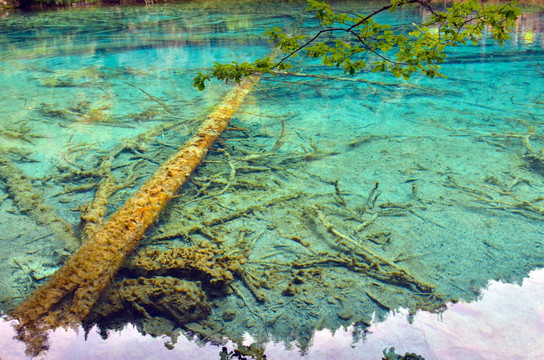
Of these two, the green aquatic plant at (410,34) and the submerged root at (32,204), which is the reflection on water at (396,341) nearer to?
the submerged root at (32,204)

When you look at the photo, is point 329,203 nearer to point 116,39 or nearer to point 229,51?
point 229,51

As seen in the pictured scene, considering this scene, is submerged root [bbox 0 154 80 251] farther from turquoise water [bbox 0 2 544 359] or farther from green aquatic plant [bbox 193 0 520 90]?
green aquatic plant [bbox 193 0 520 90]

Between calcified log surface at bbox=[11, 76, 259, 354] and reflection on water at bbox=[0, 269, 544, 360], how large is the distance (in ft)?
0.28

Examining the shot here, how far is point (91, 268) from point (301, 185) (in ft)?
6.54

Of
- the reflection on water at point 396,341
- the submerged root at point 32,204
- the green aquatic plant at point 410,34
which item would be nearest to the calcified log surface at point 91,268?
the reflection on water at point 396,341

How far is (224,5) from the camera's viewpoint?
19.6m

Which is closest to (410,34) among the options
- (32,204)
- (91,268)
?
(91,268)

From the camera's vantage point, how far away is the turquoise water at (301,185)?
264 centimetres

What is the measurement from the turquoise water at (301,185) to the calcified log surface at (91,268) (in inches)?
5.4

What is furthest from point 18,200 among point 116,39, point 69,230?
point 116,39

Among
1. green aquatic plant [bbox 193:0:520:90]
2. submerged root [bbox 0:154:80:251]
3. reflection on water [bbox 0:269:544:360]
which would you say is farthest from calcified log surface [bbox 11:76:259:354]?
Answer: green aquatic plant [bbox 193:0:520:90]

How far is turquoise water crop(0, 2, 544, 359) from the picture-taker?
2641mm

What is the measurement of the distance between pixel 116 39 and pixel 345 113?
8167mm

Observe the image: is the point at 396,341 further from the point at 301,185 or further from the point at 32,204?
the point at 32,204
